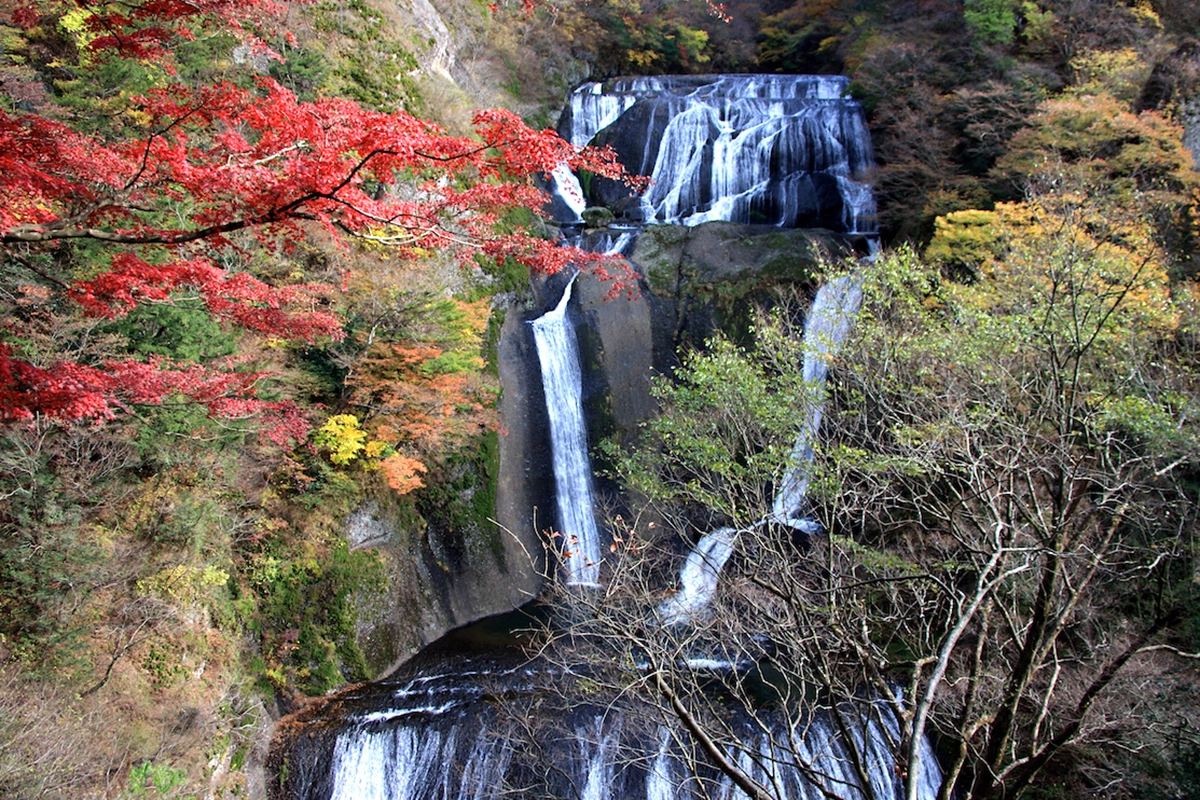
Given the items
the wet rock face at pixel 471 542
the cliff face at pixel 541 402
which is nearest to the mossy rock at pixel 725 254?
the cliff face at pixel 541 402

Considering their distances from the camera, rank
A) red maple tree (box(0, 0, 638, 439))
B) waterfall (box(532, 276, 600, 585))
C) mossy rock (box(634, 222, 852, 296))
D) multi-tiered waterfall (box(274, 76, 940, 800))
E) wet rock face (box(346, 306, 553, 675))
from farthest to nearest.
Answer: mossy rock (box(634, 222, 852, 296)) → waterfall (box(532, 276, 600, 585)) → wet rock face (box(346, 306, 553, 675)) → multi-tiered waterfall (box(274, 76, 940, 800)) → red maple tree (box(0, 0, 638, 439))

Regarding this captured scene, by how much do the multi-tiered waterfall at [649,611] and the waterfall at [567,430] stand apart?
34 millimetres

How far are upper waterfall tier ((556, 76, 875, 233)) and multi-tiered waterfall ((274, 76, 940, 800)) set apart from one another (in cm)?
4

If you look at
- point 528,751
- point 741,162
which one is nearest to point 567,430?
point 528,751

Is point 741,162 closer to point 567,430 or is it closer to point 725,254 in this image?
point 725,254

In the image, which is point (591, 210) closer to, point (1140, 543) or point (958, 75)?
point (958, 75)

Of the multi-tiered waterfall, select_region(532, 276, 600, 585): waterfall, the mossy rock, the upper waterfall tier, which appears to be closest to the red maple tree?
the multi-tiered waterfall

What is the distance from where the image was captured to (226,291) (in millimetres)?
5562

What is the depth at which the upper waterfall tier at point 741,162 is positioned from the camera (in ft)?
55.2

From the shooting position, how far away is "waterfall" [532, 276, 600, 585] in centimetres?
1377

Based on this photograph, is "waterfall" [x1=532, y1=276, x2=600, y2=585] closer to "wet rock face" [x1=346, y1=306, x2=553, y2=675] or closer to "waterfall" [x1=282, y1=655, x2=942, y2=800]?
"wet rock face" [x1=346, y1=306, x2=553, y2=675]

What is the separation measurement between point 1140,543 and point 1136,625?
144 cm

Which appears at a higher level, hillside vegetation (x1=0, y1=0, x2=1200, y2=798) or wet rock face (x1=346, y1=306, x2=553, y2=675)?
hillside vegetation (x1=0, y1=0, x2=1200, y2=798)

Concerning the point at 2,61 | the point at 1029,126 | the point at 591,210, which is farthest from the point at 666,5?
the point at 2,61
